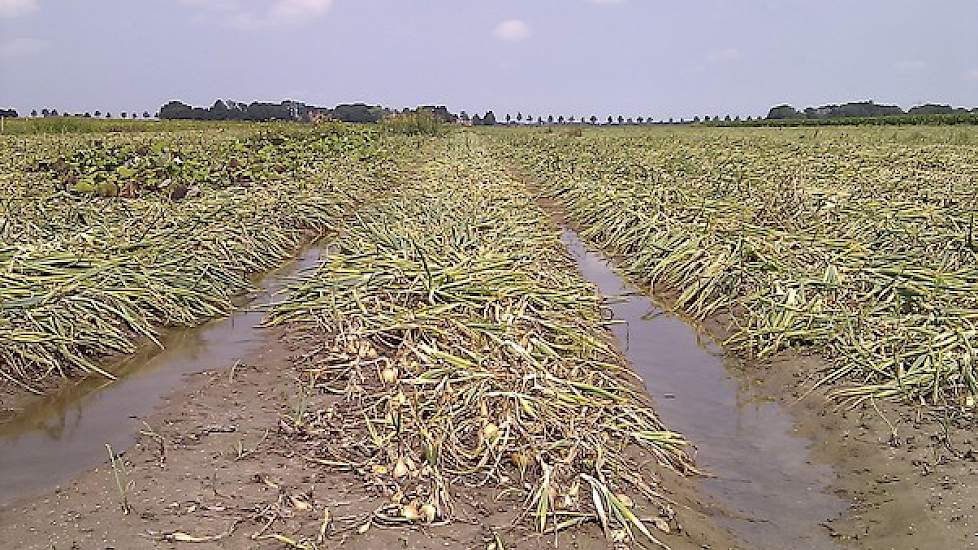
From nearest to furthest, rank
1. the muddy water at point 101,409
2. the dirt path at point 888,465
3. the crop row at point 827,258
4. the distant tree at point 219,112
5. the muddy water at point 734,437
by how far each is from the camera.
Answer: the dirt path at point 888,465, the muddy water at point 734,437, the muddy water at point 101,409, the crop row at point 827,258, the distant tree at point 219,112

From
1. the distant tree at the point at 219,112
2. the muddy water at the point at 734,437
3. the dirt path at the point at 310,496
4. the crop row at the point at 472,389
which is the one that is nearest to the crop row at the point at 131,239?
the crop row at the point at 472,389

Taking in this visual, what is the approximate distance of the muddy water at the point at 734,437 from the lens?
144 inches

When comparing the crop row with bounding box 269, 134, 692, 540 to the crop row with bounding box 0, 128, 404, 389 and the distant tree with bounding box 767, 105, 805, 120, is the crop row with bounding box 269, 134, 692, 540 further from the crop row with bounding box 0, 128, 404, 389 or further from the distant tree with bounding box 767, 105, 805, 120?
the distant tree with bounding box 767, 105, 805, 120

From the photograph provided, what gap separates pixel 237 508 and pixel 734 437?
9.02ft

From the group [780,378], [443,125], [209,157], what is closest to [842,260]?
[780,378]

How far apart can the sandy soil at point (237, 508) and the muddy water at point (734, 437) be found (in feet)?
0.80

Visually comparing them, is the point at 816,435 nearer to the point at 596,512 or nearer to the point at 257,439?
the point at 596,512

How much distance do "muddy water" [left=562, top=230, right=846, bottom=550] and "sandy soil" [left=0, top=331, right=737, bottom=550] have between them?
244 millimetres

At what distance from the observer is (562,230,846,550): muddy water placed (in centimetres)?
365

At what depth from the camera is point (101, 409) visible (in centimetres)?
481

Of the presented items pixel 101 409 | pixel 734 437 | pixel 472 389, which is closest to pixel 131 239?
pixel 101 409

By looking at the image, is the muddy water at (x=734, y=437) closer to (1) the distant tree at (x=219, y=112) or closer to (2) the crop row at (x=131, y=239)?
(2) the crop row at (x=131, y=239)

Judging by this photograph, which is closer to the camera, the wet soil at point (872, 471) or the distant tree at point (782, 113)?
the wet soil at point (872, 471)

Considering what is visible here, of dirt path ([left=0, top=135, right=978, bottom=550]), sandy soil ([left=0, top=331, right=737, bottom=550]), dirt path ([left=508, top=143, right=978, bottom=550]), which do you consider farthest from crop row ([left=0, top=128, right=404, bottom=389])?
dirt path ([left=508, top=143, right=978, bottom=550])
